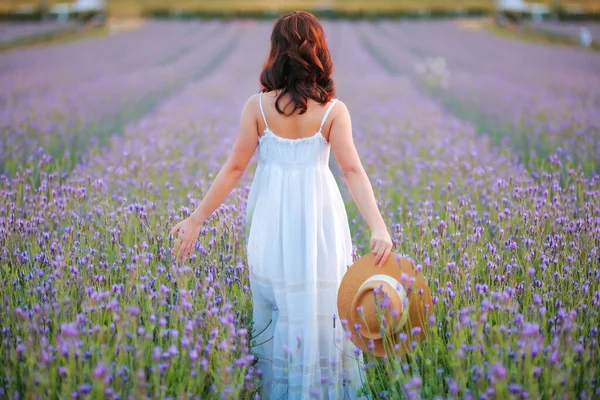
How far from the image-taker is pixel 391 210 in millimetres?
4535

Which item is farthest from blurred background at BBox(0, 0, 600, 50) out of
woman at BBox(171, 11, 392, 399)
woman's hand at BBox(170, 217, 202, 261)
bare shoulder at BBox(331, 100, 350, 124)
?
bare shoulder at BBox(331, 100, 350, 124)

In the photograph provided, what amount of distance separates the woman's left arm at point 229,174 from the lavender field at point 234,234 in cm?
15

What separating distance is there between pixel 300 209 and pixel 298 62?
21.9 inches

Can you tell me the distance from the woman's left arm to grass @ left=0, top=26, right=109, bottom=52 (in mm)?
15986

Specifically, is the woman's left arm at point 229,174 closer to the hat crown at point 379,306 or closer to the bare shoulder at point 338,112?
the bare shoulder at point 338,112

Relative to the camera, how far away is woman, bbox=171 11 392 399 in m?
2.43

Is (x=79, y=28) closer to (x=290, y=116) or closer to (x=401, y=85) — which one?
(x=401, y=85)

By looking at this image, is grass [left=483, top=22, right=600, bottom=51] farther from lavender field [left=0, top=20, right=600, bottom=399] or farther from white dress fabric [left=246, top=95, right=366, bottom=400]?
white dress fabric [left=246, top=95, right=366, bottom=400]

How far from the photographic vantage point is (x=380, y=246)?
7.96 ft

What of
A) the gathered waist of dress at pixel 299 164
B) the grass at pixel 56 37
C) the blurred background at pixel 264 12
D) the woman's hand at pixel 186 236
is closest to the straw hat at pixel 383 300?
the gathered waist of dress at pixel 299 164

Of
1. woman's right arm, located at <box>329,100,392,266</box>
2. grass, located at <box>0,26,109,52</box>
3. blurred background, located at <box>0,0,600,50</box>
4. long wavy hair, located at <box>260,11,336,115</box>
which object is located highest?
blurred background, located at <box>0,0,600,50</box>

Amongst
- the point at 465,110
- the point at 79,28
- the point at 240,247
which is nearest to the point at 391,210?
the point at 240,247

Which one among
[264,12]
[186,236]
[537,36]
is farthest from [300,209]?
[264,12]

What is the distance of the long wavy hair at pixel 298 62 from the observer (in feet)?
7.82
